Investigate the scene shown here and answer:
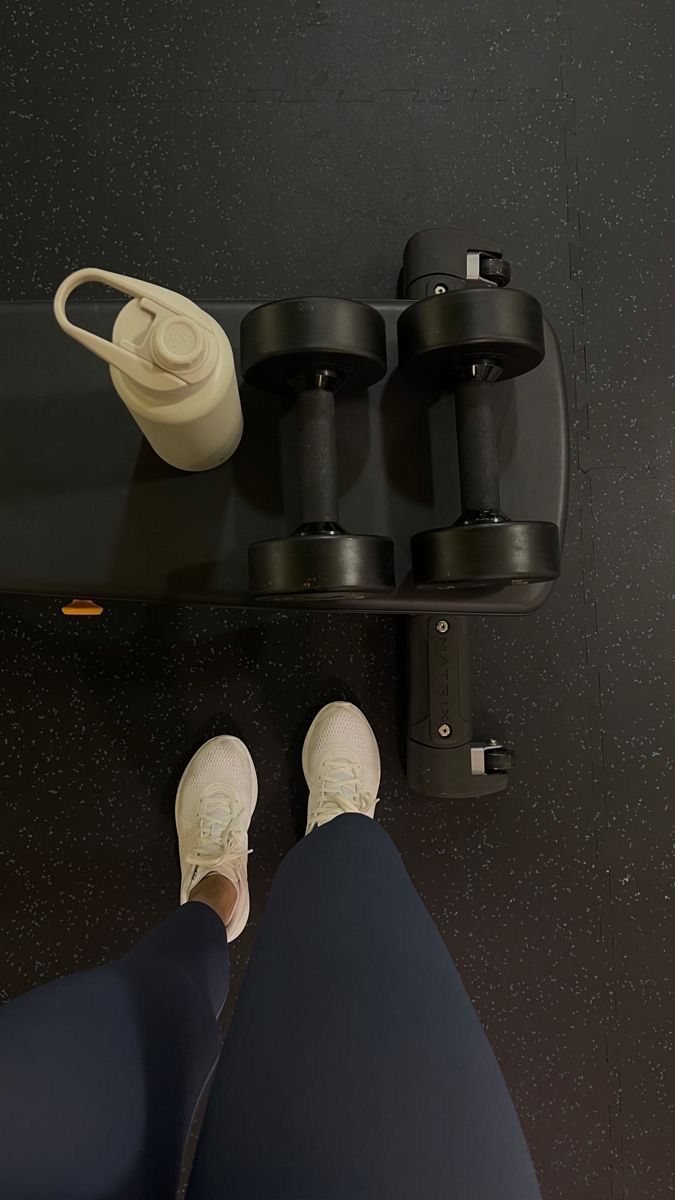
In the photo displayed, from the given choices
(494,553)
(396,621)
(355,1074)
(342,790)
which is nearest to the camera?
(355,1074)

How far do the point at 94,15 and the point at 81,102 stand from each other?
0.14 metres

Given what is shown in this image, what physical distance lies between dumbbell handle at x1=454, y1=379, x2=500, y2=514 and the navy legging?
37 centimetres

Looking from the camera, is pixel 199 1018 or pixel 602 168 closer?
pixel 199 1018

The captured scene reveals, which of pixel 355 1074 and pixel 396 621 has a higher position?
pixel 396 621

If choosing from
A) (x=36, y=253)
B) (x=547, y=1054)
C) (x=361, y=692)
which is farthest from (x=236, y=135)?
(x=547, y=1054)

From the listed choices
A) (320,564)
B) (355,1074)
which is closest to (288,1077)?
(355,1074)

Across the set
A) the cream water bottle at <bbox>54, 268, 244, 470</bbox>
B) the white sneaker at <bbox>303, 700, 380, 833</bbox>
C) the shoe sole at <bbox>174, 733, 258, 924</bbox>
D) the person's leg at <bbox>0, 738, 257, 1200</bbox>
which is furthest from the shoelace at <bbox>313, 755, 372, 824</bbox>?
the cream water bottle at <bbox>54, 268, 244, 470</bbox>

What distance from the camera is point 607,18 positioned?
3.75 ft

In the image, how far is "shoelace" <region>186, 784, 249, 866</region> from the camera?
3.20 feet

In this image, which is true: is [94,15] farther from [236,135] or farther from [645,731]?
[645,731]

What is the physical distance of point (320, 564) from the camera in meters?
0.60

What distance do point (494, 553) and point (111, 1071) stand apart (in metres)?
0.52

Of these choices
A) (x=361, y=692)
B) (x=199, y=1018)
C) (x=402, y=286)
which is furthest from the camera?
(x=361, y=692)

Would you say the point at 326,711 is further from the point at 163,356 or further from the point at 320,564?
the point at 163,356
